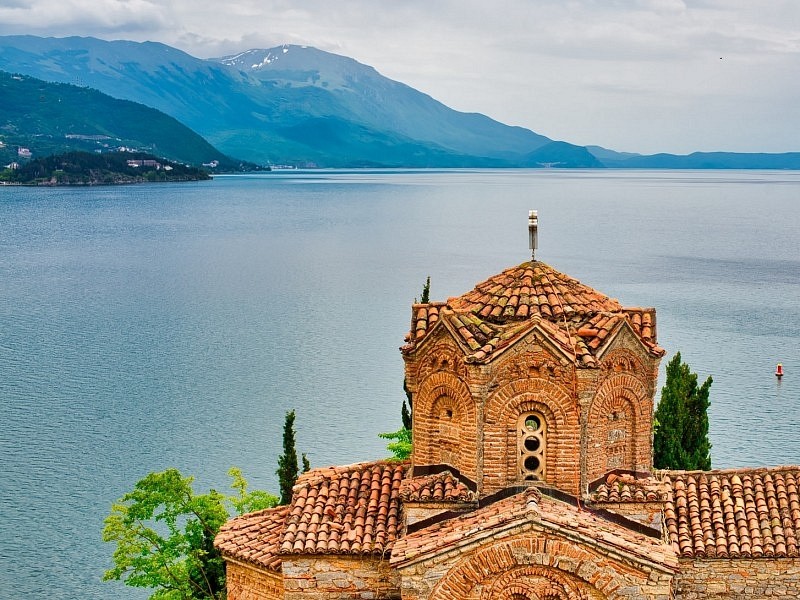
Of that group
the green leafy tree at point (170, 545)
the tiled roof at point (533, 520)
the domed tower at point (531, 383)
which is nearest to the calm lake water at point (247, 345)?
the green leafy tree at point (170, 545)

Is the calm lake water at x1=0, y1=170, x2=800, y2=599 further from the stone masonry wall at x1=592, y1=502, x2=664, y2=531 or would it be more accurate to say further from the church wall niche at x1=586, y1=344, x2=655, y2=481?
the stone masonry wall at x1=592, y1=502, x2=664, y2=531

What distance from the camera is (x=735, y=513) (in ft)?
58.9

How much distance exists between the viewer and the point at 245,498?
29.8m

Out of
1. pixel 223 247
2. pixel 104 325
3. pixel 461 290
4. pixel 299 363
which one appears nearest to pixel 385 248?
pixel 223 247

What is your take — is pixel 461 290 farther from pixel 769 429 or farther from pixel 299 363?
pixel 769 429

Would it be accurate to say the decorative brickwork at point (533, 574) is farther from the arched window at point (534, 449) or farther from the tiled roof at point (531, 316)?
the tiled roof at point (531, 316)

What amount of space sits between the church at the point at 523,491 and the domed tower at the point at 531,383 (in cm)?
3

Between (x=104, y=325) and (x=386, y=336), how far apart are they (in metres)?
22.9

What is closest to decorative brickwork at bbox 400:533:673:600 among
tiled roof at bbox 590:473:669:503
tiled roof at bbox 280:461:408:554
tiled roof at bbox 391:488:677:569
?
tiled roof at bbox 391:488:677:569

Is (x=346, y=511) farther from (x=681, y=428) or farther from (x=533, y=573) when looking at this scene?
(x=681, y=428)

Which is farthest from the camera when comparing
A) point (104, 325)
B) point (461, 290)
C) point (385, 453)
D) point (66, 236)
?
point (66, 236)

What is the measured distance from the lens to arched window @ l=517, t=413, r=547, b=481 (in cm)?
1733

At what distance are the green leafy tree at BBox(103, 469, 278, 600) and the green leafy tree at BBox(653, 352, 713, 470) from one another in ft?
44.1

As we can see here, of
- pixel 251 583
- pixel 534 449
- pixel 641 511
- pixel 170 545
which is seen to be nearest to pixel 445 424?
pixel 534 449
